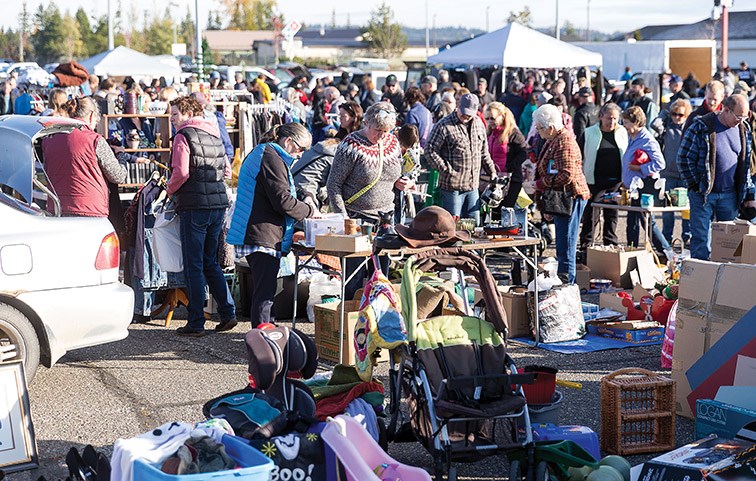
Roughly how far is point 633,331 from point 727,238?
1581 mm

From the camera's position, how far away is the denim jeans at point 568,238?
399 inches

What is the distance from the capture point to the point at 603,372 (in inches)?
308

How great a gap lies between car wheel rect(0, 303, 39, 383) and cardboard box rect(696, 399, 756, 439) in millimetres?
4044

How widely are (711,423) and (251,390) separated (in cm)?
253

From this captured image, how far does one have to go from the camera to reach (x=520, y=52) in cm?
1955

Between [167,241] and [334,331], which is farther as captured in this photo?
[167,241]

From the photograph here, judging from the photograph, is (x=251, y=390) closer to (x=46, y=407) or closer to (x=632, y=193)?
(x=46, y=407)

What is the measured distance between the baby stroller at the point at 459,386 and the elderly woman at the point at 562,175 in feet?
13.5

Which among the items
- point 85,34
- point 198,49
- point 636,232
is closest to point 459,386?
point 636,232

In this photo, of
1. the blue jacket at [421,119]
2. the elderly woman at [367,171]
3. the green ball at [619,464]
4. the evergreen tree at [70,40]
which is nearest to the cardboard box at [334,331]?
the elderly woman at [367,171]

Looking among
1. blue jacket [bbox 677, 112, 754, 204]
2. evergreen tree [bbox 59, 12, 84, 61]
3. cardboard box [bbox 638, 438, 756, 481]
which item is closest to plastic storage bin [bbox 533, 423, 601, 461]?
cardboard box [bbox 638, 438, 756, 481]

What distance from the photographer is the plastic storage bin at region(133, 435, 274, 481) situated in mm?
4039

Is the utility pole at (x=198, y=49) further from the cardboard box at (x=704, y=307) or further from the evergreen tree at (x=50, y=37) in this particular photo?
the evergreen tree at (x=50, y=37)

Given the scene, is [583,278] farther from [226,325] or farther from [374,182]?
[226,325]
